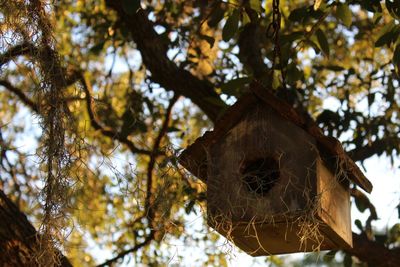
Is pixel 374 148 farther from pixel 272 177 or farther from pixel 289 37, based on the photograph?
pixel 272 177

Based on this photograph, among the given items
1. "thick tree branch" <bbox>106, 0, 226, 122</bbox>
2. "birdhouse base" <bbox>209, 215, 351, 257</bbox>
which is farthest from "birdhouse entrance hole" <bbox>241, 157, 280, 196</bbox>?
"thick tree branch" <bbox>106, 0, 226, 122</bbox>

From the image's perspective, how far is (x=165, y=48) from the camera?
5.33 meters

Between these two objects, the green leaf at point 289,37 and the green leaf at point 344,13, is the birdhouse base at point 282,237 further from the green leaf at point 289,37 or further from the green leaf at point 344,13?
the green leaf at point 344,13

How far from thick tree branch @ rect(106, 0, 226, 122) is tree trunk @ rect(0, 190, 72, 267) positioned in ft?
4.46

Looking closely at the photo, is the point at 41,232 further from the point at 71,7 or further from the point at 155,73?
the point at 71,7

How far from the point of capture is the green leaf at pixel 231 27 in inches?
167

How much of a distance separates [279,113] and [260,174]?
0.28 metres

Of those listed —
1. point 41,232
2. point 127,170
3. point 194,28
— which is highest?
point 194,28

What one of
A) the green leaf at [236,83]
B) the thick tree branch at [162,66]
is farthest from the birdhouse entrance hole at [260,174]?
the thick tree branch at [162,66]

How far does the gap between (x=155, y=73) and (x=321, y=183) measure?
1810mm

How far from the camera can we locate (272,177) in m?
3.84

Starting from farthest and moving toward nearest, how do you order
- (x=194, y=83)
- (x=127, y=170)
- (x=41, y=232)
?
(x=194, y=83), (x=127, y=170), (x=41, y=232)

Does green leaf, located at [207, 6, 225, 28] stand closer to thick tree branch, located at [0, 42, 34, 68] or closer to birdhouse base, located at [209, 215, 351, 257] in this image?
thick tree branch, located at [0, 42, 34, 68]

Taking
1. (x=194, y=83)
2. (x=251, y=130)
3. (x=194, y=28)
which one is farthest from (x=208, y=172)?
(x=194, y=28)
